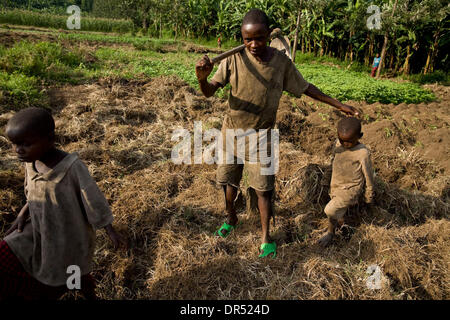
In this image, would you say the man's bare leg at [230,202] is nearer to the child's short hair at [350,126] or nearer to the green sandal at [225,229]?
the green sandal at [225,229]

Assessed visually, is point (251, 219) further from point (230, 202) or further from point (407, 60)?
point (407, 60)

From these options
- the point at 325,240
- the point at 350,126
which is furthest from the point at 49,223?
the point at 350,126

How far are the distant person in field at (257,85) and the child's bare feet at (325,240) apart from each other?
0.40 m

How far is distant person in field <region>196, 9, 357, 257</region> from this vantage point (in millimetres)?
1899

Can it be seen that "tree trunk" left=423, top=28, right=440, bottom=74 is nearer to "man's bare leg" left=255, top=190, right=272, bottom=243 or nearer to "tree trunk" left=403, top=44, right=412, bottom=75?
"tree trunk" left=403, top=44, right=412, bottom=75

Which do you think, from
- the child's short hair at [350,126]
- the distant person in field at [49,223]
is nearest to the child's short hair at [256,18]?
the child's short hair at [350,126]

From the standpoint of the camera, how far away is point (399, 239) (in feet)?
7.64

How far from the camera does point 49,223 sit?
1.52 metres

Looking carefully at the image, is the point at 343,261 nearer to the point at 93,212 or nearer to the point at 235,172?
the point at 235,172

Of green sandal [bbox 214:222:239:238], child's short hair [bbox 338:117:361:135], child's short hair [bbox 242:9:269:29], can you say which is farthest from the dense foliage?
child's short hair [bbox 338:117:361:135]

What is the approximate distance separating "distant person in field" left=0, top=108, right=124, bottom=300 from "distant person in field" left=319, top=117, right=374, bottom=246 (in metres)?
1.70

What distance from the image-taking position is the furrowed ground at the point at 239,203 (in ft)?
6.64

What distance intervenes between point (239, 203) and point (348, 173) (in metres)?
1.01
